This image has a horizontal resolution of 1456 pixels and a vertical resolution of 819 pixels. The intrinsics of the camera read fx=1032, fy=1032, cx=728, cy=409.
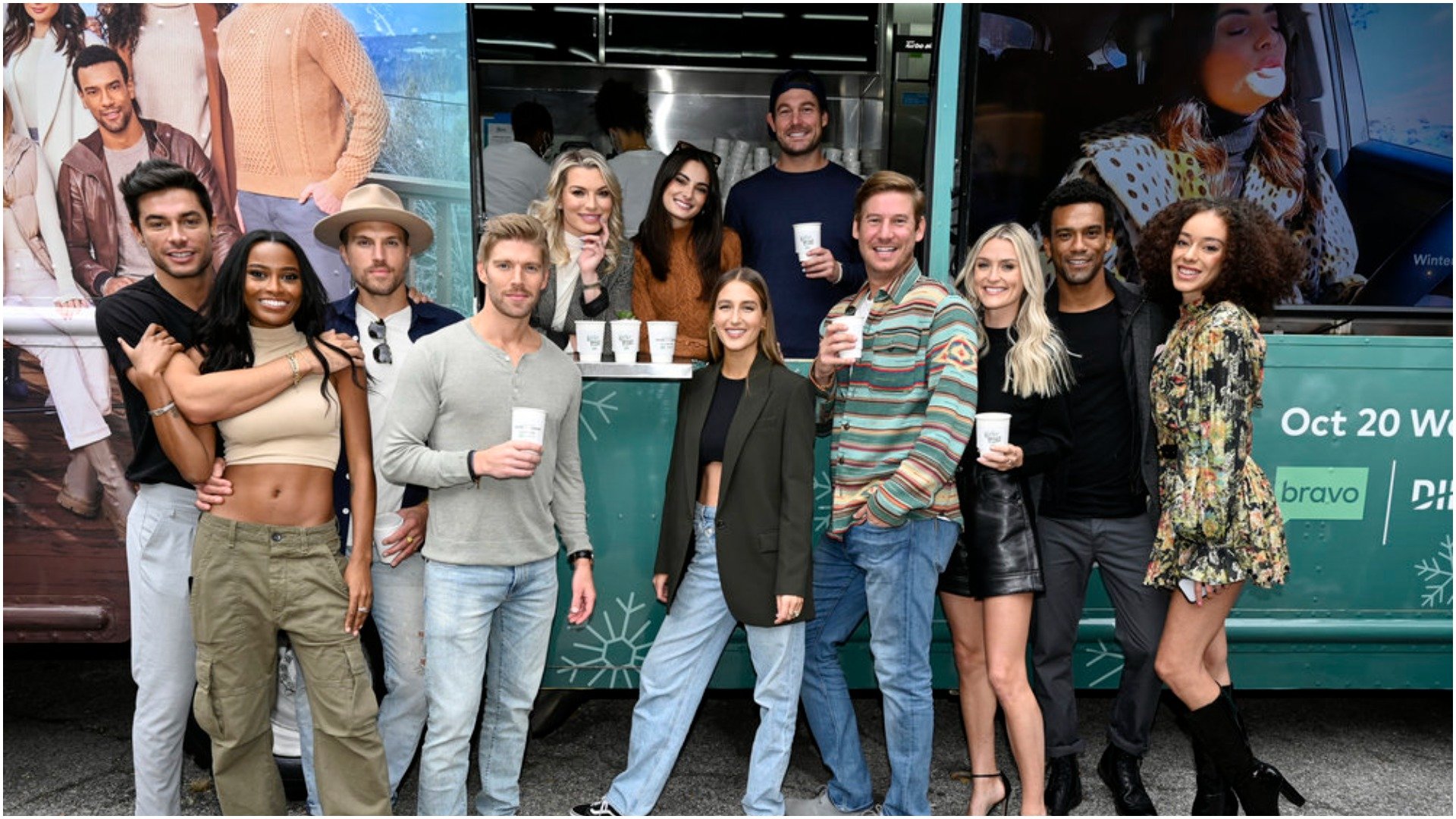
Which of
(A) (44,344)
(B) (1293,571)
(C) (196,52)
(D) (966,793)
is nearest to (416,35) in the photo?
(C) (196,52)

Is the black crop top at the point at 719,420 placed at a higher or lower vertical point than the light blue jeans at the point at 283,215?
lower

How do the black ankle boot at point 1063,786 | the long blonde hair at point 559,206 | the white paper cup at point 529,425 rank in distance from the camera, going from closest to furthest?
the white paper cup at point 529,425 < the black ankle boot at point 1063,786 < the long blonde hair at point 559,206

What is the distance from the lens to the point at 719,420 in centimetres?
317

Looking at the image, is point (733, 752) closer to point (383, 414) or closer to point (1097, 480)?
point (1097, 480)

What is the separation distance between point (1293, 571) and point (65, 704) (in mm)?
4917

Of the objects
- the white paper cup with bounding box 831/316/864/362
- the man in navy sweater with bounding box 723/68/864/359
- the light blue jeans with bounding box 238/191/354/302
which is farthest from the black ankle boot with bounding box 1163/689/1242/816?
the light blue jeans with bounding box 238/191/354/302

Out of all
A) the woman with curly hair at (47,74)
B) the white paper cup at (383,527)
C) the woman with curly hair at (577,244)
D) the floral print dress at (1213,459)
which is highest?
the woman with curly hair at (47,74)

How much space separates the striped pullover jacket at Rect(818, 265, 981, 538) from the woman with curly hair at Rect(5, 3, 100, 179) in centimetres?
249

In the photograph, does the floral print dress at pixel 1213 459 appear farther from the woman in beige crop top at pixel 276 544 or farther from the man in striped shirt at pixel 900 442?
the woman in beige crop top at pixel 276 544

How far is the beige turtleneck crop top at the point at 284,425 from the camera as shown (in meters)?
2.86

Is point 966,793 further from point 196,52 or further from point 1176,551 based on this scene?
point 196,52

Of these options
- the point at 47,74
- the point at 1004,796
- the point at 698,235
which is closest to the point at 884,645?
the point at 1004,796

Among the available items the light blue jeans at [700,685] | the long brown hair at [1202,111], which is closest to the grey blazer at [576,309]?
the light blue jeans at [700,685]

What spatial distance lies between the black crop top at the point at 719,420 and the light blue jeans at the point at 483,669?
0.57 m
